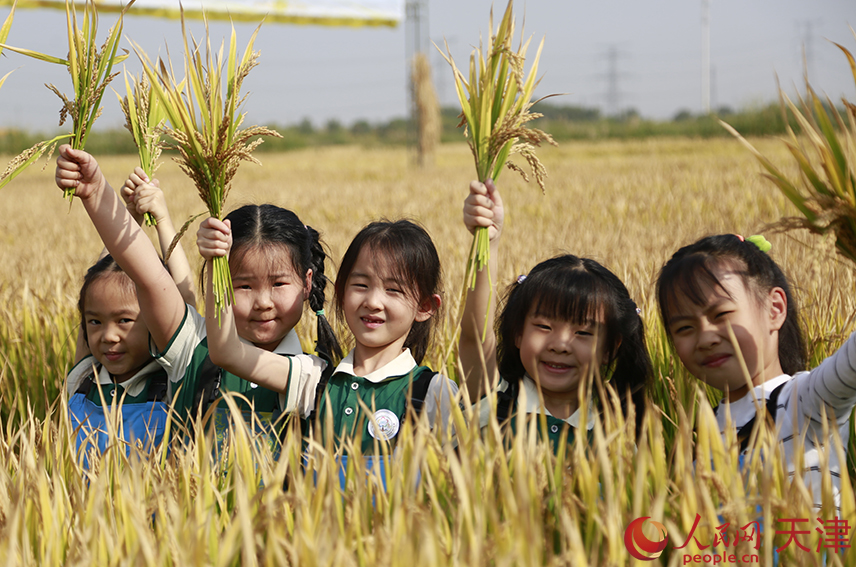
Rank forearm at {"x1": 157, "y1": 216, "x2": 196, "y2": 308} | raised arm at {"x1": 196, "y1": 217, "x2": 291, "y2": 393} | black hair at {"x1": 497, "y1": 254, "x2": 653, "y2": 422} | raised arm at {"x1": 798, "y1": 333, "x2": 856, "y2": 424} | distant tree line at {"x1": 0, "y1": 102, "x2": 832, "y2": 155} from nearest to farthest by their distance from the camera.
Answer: raised arm at {"x1": 798, "y1": 333, "x2": 856, "y2": 424}, raised arm at {"x1": 196, "y1": 217, "x2": 291, "y2": 393}, black hair at {"x1": 497, "y1": 254, "x2": 653, "y2": 422}, forearm at {"x1": 157, "y1": 216, "x2": 196, "y2": 308}, distant tree line at {"x1": 0, "y1": 102, "x2": 832, "y2": 155}

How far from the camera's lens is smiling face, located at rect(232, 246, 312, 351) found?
1891mm

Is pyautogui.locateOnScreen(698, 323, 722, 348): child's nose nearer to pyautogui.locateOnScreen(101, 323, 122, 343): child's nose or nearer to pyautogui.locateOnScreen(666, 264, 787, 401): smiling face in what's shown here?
pyautogui.locateOnScreen(666, 264, 787, 401): smiling face

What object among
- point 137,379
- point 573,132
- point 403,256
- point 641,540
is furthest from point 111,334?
point 573,132

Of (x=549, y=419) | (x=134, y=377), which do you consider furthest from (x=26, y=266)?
(x=549, y=419)

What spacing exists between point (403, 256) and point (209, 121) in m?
0.58

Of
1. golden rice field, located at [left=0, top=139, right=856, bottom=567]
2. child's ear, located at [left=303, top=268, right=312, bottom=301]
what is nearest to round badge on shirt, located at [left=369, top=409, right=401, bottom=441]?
golden rice field, located at [left=0, top=139, right=856, bottom=567]

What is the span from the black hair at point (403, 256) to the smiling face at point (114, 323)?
58 centimetres

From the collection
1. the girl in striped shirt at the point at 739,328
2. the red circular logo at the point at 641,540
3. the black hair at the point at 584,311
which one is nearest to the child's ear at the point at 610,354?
the black hair at the point at 584,311

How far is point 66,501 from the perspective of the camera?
4.41ft

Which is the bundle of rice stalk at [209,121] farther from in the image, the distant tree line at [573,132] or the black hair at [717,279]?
the distant tree line at [573,132]

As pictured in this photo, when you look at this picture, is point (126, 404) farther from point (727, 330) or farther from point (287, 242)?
point (727, 330)

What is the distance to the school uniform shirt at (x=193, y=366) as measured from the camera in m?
1.84

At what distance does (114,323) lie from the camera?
6.36 ft

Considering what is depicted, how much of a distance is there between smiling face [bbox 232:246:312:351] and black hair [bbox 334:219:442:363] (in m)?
0.16
